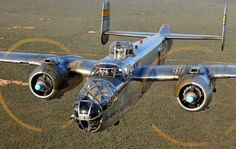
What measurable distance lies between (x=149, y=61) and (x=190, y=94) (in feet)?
28.2

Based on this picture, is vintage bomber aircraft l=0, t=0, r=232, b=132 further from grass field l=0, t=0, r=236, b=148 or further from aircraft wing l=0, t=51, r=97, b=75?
grass field l=0, t=0, r=236, b=148

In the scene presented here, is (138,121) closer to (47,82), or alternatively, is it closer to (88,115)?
(47,82)

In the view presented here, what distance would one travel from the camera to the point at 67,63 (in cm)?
2459

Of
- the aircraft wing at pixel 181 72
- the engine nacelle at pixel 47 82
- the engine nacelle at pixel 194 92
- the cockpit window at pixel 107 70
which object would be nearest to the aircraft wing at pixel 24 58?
→ the engine nacelle at pixel 47 82

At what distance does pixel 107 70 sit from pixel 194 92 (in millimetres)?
5482

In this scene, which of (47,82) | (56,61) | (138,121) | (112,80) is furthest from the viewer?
(138,121)

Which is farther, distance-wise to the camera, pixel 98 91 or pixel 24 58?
pixel 24 58

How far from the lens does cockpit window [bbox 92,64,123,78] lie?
20906 mm

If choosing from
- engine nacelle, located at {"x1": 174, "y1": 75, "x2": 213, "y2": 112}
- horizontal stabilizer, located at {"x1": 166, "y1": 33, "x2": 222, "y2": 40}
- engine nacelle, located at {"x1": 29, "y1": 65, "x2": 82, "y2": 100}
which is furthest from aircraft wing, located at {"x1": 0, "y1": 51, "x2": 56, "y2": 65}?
horizontal stabilizer, located at {"x1": 166, "y1": 33, "x2": 222, "y2": 40}

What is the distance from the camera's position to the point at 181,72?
74.3 feet

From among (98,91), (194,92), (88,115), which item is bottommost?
(88,115)

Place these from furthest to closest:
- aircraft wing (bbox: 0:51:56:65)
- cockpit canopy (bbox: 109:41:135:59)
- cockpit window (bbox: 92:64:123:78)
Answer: aircraft wing (bbox: 0:51:56:65)
cockpit canopy (bbox: 109:41:135:59)
cockpit window (bbox: 92:64:123:78)

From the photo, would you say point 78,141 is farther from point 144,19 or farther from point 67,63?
point 144,19

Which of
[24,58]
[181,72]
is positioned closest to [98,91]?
[181,72]
